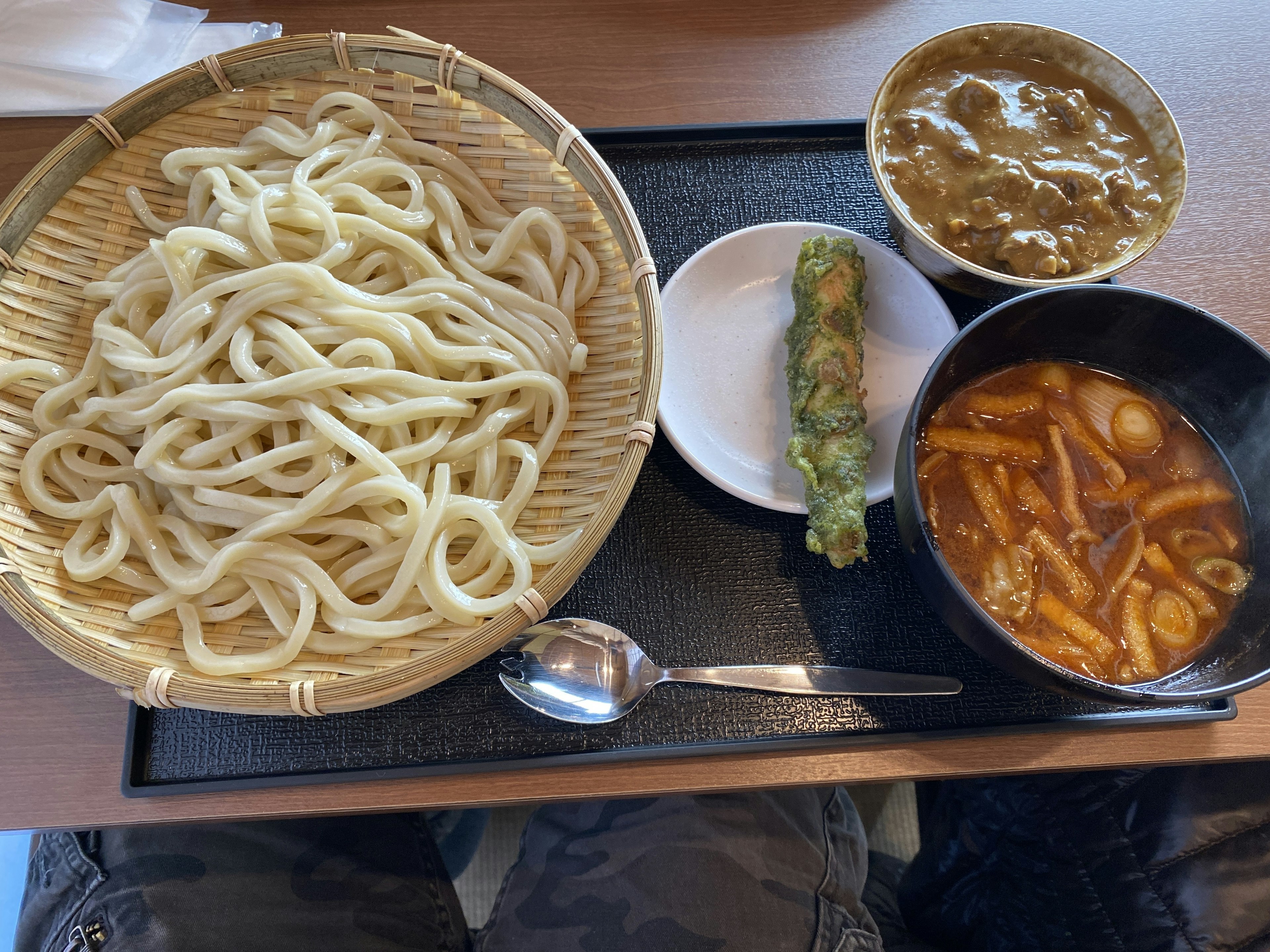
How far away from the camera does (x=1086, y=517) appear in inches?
54.2

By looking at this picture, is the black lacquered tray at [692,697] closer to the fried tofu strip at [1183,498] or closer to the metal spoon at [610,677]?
the metal spoon at [610,677]

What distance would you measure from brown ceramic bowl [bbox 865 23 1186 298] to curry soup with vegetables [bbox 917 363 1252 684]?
8.2 inches

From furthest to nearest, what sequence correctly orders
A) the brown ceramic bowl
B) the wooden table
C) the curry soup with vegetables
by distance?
the wooden table
the brown ceramic bowl
the curry soup with vegetables

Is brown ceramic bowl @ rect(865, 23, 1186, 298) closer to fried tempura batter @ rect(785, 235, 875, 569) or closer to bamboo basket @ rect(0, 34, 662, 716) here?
fried tempura batter @ rect(785, 235, 875, 569)

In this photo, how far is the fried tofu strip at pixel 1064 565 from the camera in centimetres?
131

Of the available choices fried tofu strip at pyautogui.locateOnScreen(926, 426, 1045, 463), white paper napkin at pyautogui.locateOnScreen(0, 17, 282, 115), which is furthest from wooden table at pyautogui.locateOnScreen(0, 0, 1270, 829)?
fried tofu strip at pyautogui.locateOnScreen(926, 426, 1045, 463)

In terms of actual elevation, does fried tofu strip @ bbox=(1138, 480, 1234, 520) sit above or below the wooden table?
below

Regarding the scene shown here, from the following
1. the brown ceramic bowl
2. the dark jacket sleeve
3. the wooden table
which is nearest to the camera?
the brown ceramic bowl

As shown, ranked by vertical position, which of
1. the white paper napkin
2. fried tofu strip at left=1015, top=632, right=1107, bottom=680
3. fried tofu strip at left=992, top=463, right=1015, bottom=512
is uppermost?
the white paper napkin

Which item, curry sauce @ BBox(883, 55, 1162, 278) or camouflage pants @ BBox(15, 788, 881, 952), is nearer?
curry sauce @ BBox(883, 55, 1162, 278)

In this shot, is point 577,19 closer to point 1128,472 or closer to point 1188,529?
point 1128,472

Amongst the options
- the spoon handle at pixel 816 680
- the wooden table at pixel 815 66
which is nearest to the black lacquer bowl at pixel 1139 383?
the spoon handle at pixel 816 680

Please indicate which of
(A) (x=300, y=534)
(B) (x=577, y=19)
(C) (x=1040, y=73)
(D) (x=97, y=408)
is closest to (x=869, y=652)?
(A) (x=300, y=534)

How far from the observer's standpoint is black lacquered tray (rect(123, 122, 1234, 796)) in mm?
1398
